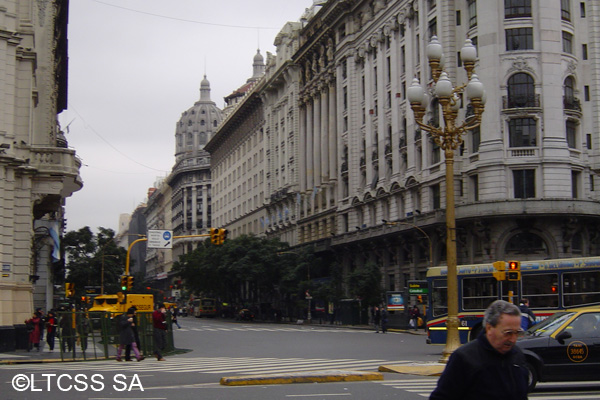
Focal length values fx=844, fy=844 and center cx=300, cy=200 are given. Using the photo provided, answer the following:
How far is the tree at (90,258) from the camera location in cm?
8050

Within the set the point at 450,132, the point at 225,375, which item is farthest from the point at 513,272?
the point at 225,375

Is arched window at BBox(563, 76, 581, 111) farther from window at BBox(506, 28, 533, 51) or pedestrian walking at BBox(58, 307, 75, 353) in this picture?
pedestrian walking at BBox(58, 307, 75, 353)

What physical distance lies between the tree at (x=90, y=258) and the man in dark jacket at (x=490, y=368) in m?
75.2

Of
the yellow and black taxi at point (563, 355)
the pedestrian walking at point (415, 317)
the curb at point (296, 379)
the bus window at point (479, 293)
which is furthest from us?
the pedestrian walking at point (415, 317)

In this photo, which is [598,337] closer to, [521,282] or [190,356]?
[521,282]

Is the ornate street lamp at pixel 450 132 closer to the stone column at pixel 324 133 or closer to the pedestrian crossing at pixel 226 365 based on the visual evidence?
the pedestrian crossing at pixel 226 365

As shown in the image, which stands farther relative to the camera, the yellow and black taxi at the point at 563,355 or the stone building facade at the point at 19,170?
the stone building facade at the point at 19,170

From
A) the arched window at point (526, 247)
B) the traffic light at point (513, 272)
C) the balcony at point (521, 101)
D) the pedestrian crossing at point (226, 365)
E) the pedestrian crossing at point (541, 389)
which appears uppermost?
the balcony at point (521, 101)

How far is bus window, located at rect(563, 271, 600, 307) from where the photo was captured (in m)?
27.8

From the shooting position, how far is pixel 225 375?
22234mm

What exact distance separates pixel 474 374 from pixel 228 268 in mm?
80571

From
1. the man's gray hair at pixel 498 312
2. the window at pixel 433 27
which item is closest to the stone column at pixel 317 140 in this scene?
the window at pixel 433 27

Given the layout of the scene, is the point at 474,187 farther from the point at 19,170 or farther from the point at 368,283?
the point at 19,170

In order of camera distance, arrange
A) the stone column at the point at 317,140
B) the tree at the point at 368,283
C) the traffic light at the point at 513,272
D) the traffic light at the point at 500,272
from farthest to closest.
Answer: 1. the stone column at the point at 317,140
2. the tree at the point at 368,283
3. the traffic light at the point at 513,272
4. the traffic light at the point at 500,272
